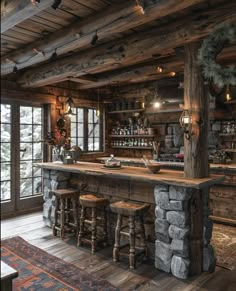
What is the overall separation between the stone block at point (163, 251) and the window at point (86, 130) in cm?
367

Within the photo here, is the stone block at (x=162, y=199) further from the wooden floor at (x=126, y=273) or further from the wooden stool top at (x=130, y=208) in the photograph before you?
the wooden floor at (x=126, y=273)

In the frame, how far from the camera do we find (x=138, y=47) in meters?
3.36

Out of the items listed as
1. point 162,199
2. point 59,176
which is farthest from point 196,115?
point 59,176

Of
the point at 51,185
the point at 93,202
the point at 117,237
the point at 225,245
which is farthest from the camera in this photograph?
the point at 51,185

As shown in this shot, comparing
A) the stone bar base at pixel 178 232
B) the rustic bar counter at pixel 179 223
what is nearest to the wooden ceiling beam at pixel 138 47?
the rustic bar counter at pixel 179 223

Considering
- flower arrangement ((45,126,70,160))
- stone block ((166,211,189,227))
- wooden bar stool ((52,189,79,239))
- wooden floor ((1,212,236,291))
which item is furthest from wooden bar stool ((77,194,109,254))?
flower arrangement ((45,126,70,160))

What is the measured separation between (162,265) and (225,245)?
1.23 m

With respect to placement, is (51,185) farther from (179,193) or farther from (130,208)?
(179,193)

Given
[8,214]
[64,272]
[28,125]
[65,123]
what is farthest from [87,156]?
[64,272]

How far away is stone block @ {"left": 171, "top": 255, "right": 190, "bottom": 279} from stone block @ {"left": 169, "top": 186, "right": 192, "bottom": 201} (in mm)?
658

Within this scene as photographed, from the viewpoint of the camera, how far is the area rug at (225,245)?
10.7 feet

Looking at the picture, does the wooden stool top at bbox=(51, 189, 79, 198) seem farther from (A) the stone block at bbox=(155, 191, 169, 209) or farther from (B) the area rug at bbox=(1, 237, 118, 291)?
(A) the stone block at bbox=(155, 191, 169, 209)

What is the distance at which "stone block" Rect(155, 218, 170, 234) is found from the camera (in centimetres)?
304

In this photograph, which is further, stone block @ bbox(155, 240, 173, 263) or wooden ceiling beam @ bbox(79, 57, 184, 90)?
wooden ceiling beam @ bbox(79, 57, 184, 90)
